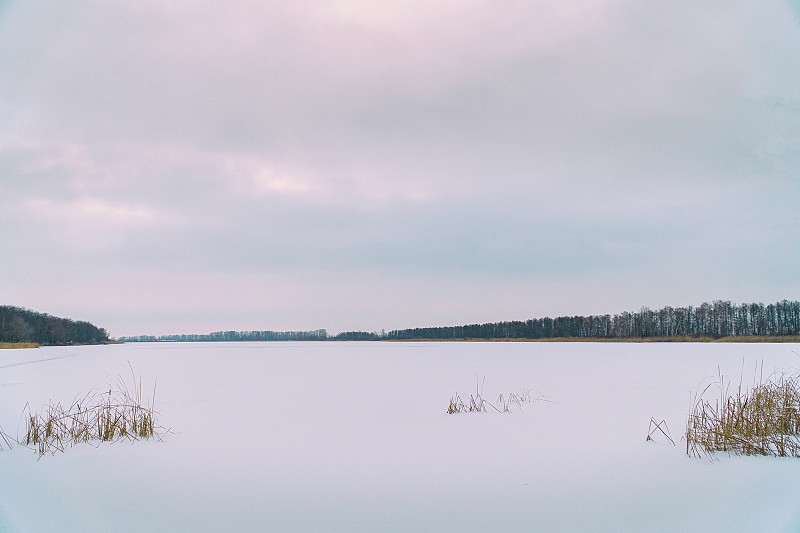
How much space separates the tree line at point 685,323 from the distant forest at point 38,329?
235 ft

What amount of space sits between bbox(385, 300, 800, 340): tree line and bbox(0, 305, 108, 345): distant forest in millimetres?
71588

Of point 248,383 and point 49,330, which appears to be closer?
point 248,383

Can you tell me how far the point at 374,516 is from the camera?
3266 millimetres

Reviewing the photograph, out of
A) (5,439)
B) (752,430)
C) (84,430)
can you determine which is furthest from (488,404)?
(5,439)

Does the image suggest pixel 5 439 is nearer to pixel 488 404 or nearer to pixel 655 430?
pixel 488 404

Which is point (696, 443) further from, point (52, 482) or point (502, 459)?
point (52, 482)

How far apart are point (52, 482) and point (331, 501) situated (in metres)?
2.43

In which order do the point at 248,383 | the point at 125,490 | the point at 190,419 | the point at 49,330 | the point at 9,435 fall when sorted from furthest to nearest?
the point at 49,330
the point at 248,383
the point at 190,419
the point at 9,435
the point at 125,490

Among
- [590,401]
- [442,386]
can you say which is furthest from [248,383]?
[590,401]

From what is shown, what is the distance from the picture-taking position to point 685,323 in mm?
67062

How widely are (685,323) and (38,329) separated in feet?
269

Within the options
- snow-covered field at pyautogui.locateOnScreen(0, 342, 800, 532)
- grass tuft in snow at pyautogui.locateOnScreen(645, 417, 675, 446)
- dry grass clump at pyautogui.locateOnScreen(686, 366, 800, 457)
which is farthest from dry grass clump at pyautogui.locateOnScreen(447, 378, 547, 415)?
dry grass clump at pyautogui.locateOnScreen(686, 366, 800, 457)

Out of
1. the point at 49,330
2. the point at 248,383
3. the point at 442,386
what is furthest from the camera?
the point at 49,330

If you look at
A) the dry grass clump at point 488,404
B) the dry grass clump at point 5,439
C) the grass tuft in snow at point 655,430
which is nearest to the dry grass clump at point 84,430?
the dry grass clump at point 5,439
